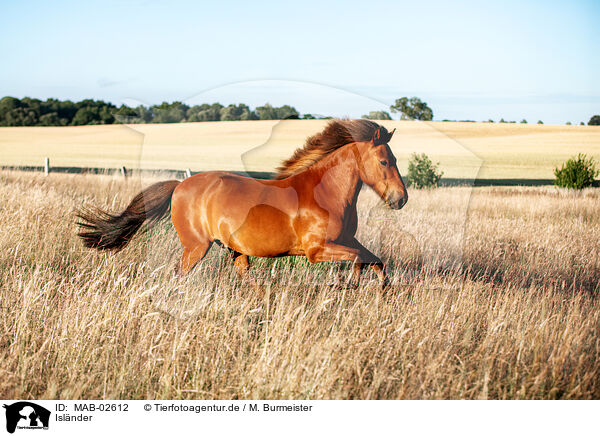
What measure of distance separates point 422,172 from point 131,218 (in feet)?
9.91

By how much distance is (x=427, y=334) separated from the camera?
3.55m

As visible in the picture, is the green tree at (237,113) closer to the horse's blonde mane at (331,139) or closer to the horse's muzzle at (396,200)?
the horse's blonde mane at (331,139)

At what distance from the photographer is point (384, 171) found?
323 centimetres

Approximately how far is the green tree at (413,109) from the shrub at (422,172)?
0.35 metres

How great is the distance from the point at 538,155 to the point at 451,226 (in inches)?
1363

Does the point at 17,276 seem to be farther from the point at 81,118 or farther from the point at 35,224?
the point at 81,118

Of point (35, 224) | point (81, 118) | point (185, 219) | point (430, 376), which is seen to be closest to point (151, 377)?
point (185, 219)

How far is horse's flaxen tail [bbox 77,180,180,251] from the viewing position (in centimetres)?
→ 457

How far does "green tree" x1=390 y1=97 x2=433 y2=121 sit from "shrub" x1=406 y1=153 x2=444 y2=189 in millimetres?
347

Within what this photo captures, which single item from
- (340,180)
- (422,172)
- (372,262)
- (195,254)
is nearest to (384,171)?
(340,180)

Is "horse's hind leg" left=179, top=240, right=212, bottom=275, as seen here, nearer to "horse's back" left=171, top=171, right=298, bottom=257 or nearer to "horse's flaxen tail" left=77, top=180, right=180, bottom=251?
"horse's back" left=171, top=171, right=298, bottom=257

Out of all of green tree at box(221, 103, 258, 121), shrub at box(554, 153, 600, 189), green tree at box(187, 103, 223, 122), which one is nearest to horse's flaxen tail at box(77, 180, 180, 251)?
green tree at box(187, 103, 223, 122)

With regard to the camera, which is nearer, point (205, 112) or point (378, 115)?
point (378, 115)
